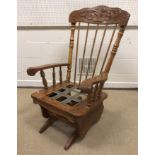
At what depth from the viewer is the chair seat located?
4.53 feet

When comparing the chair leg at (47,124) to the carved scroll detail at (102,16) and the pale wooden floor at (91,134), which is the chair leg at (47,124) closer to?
the pale wooden floor at (91,134)

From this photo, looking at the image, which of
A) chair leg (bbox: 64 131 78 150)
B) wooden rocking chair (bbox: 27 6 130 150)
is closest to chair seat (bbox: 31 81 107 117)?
wooden rocking chair (bbox: 27 6 130 150)

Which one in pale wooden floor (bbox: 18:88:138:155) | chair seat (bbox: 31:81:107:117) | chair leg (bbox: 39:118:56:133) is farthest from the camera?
chair leg (bbox: 39:118:56:133)

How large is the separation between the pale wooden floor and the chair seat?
1.08 feet

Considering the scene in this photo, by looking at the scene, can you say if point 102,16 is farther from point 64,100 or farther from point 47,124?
point 47,124

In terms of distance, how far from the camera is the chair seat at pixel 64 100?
1381 millimetres

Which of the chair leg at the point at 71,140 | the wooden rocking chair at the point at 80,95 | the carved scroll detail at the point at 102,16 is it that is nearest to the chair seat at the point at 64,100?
the wooden rocking chair at the point at 80,95

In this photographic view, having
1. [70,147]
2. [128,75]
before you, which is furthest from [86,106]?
[128,75]

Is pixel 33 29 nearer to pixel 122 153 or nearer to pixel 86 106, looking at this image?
pixel 86 106

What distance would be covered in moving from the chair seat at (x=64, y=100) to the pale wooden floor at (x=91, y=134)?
1.08 feet

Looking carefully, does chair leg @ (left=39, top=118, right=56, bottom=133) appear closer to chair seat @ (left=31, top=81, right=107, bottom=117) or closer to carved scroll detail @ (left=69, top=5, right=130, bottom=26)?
chair seat @ (left=31, top=81, right=107, bottom=117)

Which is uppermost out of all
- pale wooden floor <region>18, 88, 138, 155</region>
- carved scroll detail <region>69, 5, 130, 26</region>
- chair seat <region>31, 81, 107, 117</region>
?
carved scroll detail <region>69, 5, 130, 26</region>

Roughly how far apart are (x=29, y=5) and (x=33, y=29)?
0.88 feet

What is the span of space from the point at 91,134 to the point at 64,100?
433 mm
